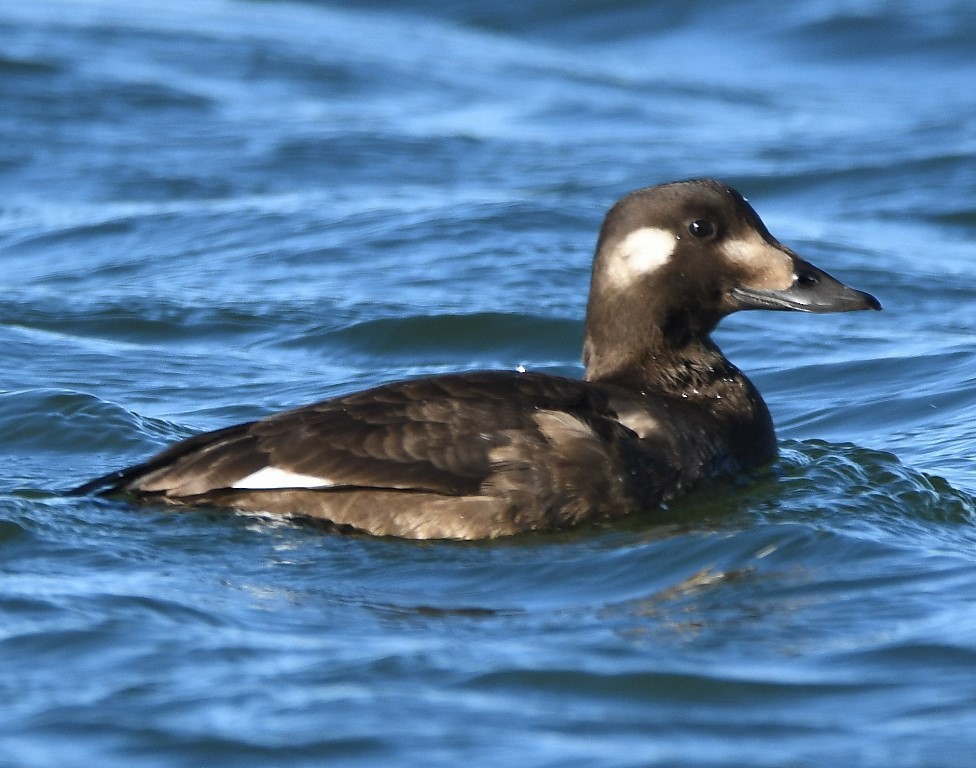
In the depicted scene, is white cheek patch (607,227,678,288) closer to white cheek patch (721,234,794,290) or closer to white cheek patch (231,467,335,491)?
white cheek patch (721,234,794,290)

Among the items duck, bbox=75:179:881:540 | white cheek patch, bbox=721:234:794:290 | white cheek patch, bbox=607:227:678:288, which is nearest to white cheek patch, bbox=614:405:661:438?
duck, bbox=75:179:881:540

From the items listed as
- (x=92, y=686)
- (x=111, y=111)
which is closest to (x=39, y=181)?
(x=111, y=111)

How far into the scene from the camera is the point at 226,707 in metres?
4.37

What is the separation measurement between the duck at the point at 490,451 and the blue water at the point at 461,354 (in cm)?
9

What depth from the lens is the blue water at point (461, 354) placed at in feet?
14.6

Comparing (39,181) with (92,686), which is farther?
(39,181)

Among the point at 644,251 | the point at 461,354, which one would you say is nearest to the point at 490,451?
the point at 644,251

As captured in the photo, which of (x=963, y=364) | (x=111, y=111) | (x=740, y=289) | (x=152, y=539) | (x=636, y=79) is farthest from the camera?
(x=636, y=79)

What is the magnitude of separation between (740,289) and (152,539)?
233cm

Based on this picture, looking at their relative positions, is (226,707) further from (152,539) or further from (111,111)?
(111,111)

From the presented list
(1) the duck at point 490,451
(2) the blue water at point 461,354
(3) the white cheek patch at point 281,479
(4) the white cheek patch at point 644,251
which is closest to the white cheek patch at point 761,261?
(1) the duck at point 490,451

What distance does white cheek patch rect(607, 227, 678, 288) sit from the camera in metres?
6.37

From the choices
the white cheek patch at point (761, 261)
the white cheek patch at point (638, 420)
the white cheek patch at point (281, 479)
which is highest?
the white cheek patch at point (761, 261)

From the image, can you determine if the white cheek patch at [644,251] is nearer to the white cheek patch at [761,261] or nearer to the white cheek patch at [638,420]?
the white cheek patch at [761,261]
